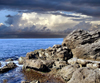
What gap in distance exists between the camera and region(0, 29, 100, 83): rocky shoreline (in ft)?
77.8

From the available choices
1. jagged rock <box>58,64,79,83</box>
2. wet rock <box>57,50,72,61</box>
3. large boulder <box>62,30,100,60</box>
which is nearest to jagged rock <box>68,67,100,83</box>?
jagged rock <box>58,64,79,83</box>

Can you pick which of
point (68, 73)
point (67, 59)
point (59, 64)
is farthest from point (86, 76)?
point (67, 59)

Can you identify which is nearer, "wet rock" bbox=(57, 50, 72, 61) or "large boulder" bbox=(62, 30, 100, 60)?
"large boulder" bbox=(62, 30, 100, 60)

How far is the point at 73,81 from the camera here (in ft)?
51.9

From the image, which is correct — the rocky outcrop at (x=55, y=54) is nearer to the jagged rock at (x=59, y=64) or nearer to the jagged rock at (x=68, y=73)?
the jagged rock at (x=59, y=64)

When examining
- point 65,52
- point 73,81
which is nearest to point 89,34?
point 65,52

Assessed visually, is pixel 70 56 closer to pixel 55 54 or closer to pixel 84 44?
pixel 55 54

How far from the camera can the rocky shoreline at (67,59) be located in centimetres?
2372

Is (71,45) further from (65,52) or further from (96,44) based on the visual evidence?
(96,44)

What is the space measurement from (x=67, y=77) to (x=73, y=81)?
5.73 m

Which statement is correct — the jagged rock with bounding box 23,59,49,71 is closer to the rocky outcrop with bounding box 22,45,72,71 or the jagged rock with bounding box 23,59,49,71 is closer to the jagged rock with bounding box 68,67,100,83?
the rocky outcrop with bounding box 22,45,72,71

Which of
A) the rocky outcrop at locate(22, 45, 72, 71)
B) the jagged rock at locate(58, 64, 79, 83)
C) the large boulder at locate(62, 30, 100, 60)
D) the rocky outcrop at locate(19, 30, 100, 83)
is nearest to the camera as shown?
the jagged rock at locate(58, 64, 79, 83)

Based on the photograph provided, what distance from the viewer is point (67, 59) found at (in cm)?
3528

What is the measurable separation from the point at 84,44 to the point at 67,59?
26.3ft
